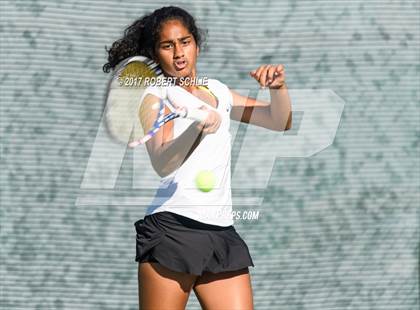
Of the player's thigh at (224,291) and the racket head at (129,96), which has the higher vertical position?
the racket head at (129,96)

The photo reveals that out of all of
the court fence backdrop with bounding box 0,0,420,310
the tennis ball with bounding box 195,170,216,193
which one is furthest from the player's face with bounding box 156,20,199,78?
the court fence backdrop with bounding box 0,0,420,310

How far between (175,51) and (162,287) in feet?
2.31

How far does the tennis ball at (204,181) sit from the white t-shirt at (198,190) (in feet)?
0.04

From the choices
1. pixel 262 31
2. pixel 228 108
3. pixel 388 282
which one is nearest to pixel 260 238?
pixel 388 282

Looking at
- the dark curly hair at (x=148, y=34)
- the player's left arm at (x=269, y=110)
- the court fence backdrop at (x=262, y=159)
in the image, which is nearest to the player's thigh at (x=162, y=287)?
the player's left arm at (x=269, y=110)

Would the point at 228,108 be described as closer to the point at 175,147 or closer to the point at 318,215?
the point at 175,147

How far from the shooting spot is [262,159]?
16.9 feet

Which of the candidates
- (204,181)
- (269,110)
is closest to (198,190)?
(204,181)

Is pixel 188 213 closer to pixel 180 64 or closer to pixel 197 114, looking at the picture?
pixel 197 114

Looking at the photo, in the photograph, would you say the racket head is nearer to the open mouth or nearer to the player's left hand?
the open mouth

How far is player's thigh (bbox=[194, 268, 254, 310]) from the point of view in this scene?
324 cm

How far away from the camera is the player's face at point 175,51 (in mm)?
3297

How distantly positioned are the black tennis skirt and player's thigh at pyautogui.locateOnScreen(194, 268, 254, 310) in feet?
0.14

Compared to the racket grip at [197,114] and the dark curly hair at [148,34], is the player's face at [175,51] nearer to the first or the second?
the dark curly hair at [148,34]
